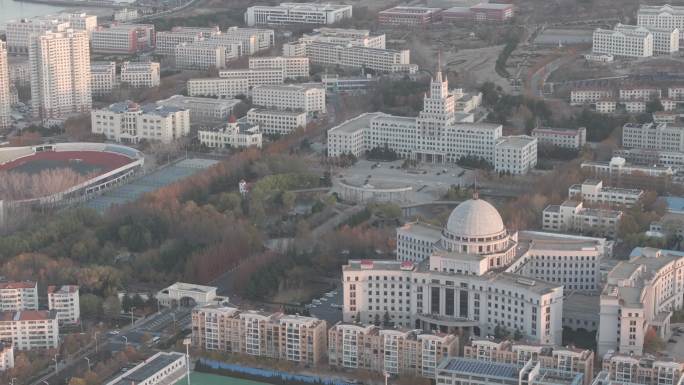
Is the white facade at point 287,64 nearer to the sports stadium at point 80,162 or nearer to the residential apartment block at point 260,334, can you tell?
the sports stadium at point 80,162

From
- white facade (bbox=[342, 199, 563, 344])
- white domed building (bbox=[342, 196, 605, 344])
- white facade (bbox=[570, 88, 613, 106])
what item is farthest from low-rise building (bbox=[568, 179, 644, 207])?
white facade (bbox=[570, 88, 613, 106])

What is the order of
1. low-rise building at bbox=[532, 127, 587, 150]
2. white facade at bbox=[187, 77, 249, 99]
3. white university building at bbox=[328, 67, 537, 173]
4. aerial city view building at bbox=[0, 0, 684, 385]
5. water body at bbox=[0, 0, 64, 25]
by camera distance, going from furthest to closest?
1. water body at bbox=[0, 0, 64, 25]
2. white facade at bbox=[187, 77, 249, 99]
3. low-rise building at bbox=[532, 127, 587, 150]
4. white university building at bbox=[328, 67, 537, 173]
5. aerial city view building at bbox=[0, 0, 684, 385]

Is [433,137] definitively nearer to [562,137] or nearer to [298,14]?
[562,137]

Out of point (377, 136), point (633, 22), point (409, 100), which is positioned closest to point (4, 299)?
point (377, 136)

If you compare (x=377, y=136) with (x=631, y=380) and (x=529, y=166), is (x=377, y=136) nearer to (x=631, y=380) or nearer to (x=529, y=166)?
(x=529, y=166)

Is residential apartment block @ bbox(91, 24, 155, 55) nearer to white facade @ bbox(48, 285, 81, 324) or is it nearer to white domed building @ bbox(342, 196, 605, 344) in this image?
white facade @ bbox(48, 285, 81, 324)

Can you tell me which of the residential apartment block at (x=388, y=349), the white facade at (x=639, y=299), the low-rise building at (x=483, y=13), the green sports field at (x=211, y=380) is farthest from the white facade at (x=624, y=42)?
the green sports field at (x=211, y=380)

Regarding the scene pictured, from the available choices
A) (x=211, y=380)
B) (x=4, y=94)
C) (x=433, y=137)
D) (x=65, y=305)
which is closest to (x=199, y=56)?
(x=4, y=94)
